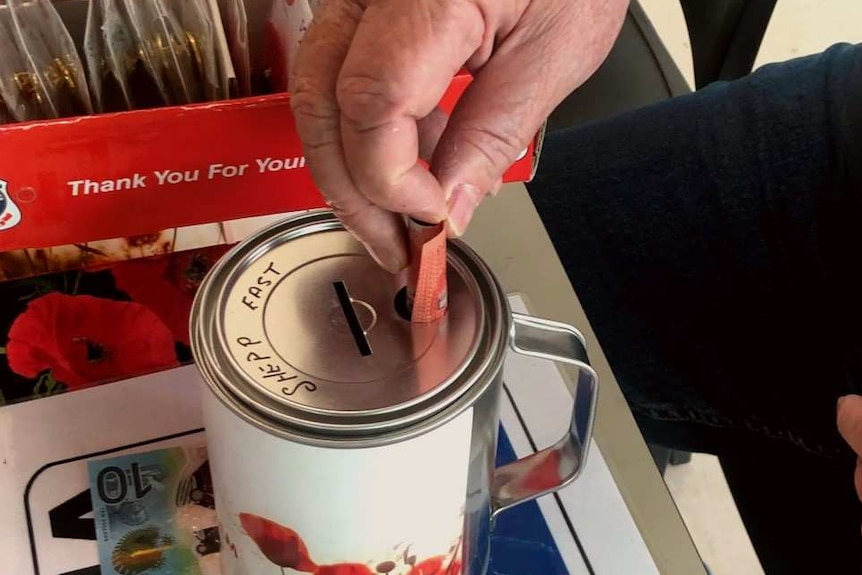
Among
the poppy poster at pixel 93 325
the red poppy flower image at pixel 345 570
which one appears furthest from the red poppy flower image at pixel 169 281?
the red poppy flower image at pixel 345 570

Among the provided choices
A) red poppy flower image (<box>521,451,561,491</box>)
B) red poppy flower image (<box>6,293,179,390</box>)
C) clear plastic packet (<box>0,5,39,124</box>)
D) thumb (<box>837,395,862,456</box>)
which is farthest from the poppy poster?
thumb (<box>837,395,862,456</box>)

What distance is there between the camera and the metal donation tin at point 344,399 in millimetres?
353

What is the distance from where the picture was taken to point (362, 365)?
1.23ft

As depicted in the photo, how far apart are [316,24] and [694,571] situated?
0.32m

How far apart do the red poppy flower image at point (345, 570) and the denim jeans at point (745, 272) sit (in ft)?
1.11

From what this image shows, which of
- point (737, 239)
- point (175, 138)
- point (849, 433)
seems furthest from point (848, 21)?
point (175, 138)

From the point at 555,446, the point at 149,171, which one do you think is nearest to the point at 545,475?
the point at 555,446

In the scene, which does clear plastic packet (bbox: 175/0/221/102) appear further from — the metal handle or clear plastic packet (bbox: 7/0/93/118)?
the metal handle

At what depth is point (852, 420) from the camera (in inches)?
21.0

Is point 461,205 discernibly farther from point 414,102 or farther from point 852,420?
point 852,420

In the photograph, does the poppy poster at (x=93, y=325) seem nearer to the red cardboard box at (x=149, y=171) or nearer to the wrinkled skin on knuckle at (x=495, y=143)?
the red cardboard box at (x=149, y=171)

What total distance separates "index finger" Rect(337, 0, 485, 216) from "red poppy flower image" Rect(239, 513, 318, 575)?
131 mm

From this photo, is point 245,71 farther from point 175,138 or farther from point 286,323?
point 286,323

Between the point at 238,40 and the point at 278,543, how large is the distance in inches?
11.2
